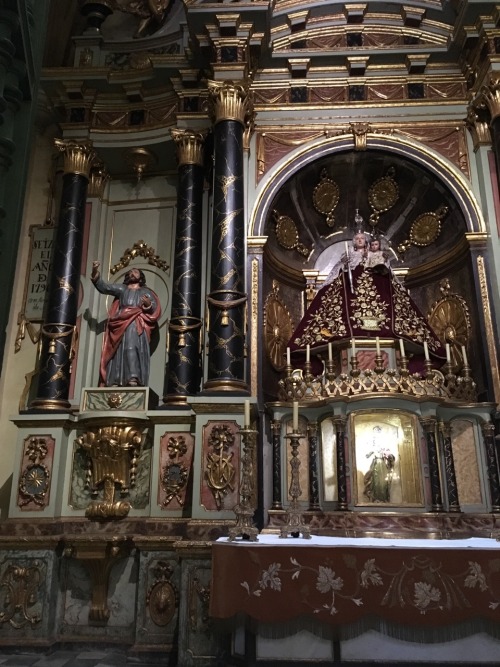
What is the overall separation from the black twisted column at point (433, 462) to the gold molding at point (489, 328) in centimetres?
104

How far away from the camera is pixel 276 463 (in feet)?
21.0

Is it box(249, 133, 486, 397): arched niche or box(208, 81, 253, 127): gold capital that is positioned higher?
box(208, 81, 253, 127): gold capital

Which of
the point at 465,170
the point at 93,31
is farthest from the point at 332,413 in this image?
the point at 93,31

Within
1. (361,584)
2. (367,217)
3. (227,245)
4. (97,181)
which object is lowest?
(361,584)

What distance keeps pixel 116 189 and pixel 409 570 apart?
6622 millimetres

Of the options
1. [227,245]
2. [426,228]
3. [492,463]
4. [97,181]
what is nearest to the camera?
[492,463]

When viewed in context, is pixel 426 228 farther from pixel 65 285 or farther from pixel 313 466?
pixel 65 285

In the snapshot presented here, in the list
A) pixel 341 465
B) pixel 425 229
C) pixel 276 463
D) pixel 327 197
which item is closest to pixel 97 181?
pixel 327 197

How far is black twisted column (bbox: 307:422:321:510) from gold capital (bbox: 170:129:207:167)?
3795mm

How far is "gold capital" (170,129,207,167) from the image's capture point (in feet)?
25.8

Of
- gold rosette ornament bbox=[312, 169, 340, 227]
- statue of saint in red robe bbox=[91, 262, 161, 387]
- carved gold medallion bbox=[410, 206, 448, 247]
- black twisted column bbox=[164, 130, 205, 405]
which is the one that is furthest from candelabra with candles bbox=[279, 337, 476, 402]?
gold rosette ornament bbox=[312, 169, 340, 227]

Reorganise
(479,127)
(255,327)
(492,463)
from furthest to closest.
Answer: (479,127), (255,327), (492,463)

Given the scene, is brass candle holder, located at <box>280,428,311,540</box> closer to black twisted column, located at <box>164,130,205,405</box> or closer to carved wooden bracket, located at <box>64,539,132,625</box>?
black twisted column, located at <box>164,130,205,405</box>

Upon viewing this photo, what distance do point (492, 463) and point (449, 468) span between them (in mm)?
493
